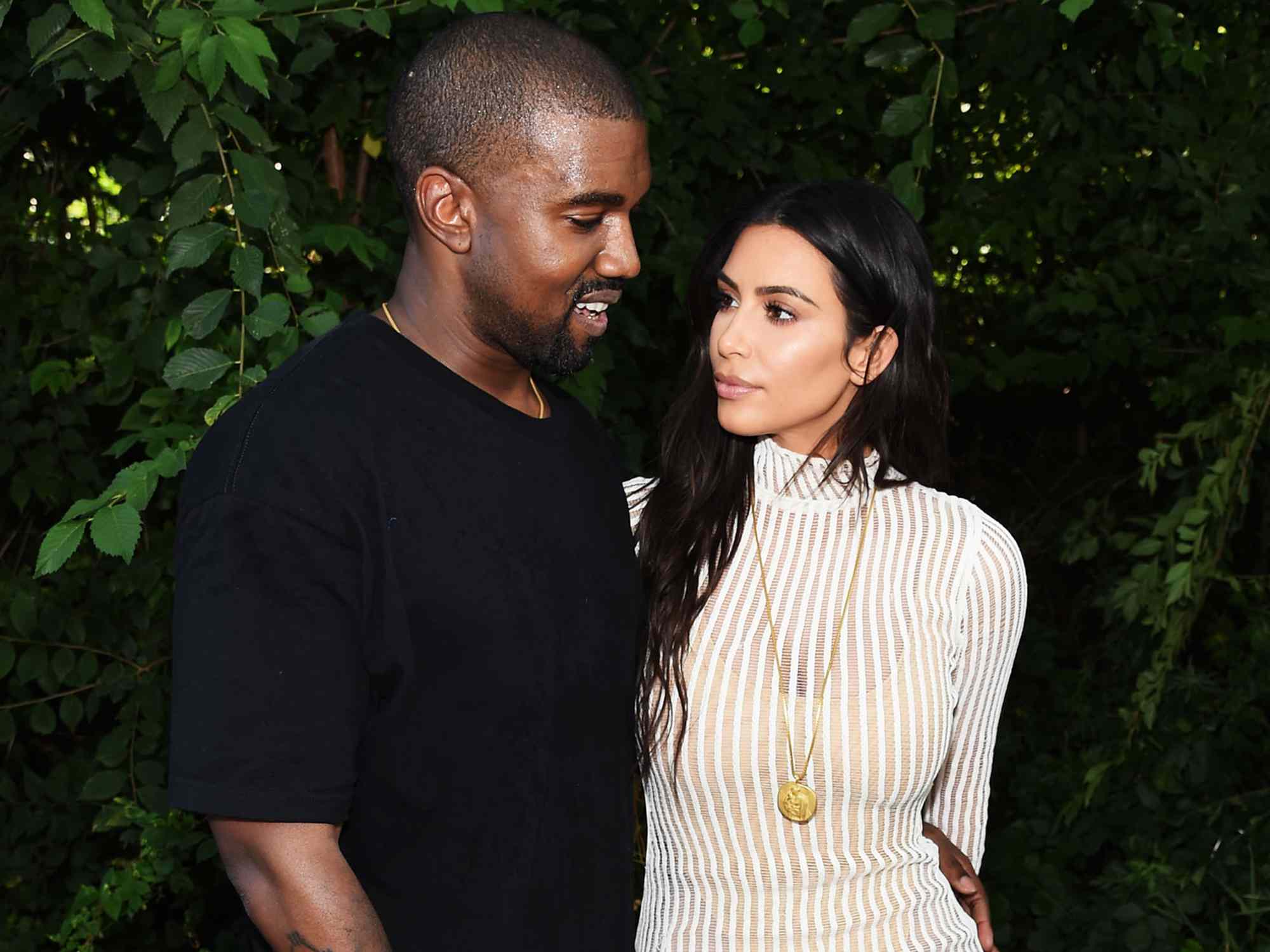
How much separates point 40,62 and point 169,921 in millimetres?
2876

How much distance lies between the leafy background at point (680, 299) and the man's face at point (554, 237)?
1.76 ft

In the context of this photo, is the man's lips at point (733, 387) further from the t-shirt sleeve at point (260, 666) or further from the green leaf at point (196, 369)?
the t-shirt sleeve at point (260, 666)

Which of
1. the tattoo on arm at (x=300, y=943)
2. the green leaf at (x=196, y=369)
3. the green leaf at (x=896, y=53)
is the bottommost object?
the tattoo on arm at (x=300, y=943)

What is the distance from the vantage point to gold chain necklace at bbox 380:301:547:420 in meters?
1.63

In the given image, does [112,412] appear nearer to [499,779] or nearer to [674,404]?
[674,404]

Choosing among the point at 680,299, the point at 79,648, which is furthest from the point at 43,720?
the point at 680,299

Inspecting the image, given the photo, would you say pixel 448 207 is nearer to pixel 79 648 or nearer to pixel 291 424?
pixel 291 424

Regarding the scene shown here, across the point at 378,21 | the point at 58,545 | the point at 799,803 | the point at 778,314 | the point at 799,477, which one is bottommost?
the point at 799,803

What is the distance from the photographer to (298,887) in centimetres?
136

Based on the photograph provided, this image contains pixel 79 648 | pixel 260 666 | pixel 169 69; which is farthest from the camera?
pixel 79 648

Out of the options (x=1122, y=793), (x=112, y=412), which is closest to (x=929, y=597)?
(x=1122, y=793)

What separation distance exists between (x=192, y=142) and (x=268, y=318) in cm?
26

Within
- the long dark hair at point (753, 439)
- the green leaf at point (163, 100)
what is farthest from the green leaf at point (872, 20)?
the green leaf at point (163, 100)

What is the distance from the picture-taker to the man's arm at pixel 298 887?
1362 millimetres
